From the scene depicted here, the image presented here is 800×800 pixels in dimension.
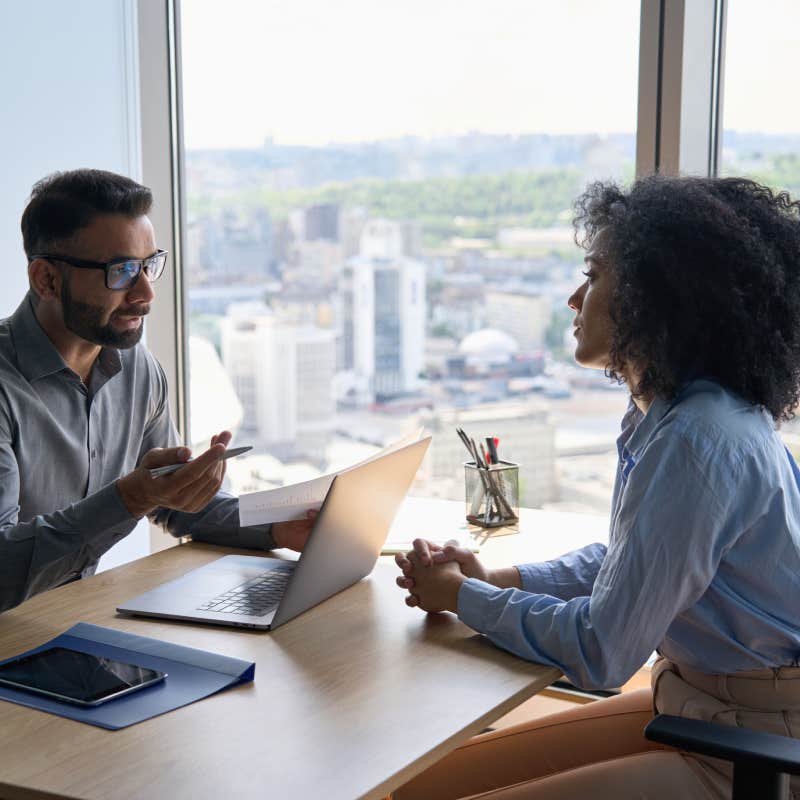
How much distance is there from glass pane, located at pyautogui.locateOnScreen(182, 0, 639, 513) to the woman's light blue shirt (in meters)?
0.92

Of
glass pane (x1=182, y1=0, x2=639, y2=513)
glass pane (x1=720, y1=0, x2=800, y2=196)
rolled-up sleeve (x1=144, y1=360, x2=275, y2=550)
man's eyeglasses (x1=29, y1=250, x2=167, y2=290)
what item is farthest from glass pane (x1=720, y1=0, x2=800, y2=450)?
man's eyeglasses (x1=29, y1=250, x2=167, y2=290)

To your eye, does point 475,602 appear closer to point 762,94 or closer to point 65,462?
point 65,462

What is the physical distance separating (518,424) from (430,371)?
0.30 m

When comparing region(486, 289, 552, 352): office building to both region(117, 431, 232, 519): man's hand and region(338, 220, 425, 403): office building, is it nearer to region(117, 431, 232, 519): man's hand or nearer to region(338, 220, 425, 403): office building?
region(338, 220, 425, 403): office building

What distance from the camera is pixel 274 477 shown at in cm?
312

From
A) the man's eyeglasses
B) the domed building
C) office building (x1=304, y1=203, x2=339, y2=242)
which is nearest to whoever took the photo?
the man's eyeglasses

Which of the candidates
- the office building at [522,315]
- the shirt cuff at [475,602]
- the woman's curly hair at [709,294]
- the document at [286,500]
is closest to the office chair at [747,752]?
the shirt cuff at [475,602]

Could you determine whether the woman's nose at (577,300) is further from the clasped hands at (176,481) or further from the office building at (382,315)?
the office building at (382,315)

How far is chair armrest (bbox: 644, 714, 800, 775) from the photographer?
113 cm

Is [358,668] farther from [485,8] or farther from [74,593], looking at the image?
[485,8]

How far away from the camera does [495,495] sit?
215cm

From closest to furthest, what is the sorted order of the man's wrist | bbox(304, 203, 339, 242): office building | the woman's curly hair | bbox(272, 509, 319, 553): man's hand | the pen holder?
the woman's curly hair
the man's wrist
bbox(272, 509, 319, 553): man's hand
the pen holder
bbox(304, 203, 339, 242): office building

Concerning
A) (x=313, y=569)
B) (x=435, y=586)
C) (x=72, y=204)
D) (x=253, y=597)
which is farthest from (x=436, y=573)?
(x=72, y=204)

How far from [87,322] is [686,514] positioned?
4.05 feet
